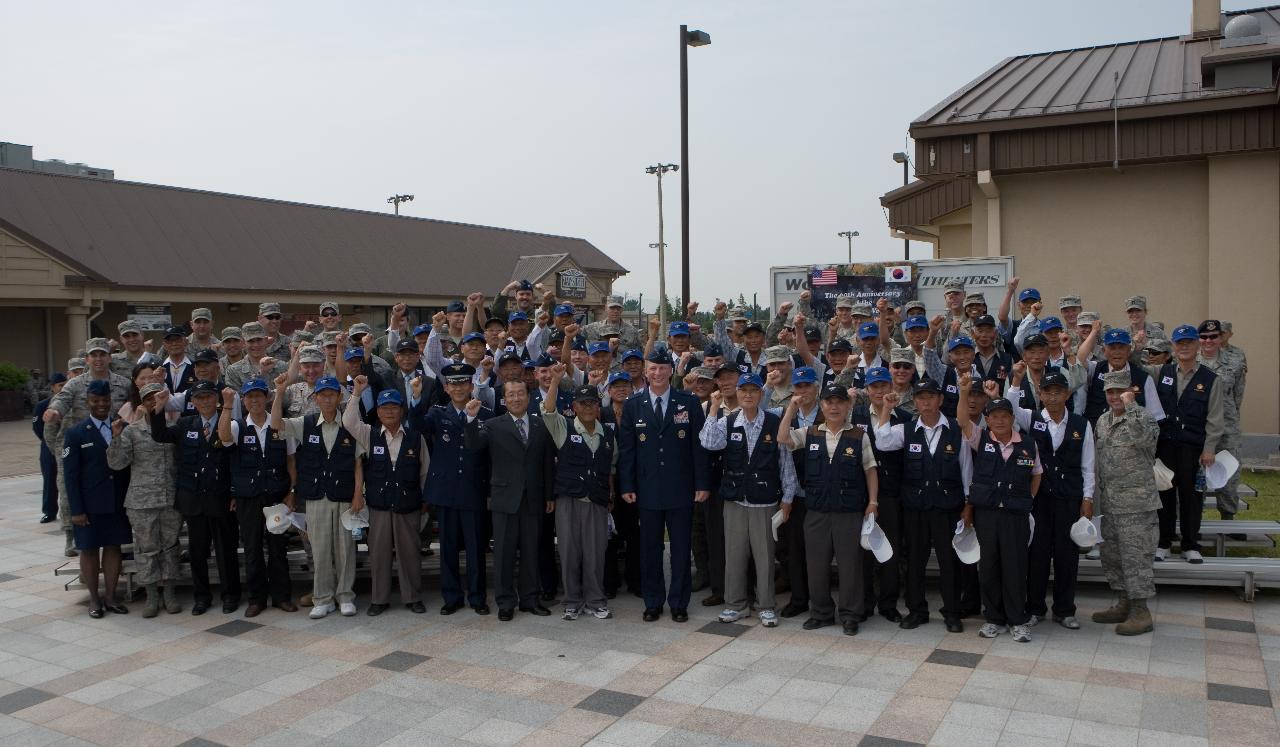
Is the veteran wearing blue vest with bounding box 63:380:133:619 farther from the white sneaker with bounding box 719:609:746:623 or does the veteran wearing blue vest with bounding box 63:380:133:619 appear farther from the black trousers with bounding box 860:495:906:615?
the black trousers with bounding box 860:495:906:615

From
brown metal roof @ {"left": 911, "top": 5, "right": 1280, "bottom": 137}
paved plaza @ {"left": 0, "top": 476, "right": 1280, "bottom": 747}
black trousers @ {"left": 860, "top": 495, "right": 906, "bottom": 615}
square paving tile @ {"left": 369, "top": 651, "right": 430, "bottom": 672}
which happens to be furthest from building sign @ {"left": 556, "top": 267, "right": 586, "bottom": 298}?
square paving tile @ {"left": 369, "top": 651, "right": 430, "bottom": 672}

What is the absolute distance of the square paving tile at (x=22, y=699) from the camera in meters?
5.58

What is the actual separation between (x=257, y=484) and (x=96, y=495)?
1334 millimetres

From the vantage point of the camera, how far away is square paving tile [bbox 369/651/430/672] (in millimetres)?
6059

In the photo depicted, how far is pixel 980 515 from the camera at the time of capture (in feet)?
20.7

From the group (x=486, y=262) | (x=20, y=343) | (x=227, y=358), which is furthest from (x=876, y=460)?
(x=486, y=262)

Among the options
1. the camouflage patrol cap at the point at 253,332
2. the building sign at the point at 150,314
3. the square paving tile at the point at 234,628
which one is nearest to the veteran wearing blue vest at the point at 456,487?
the square paving tile at the point at 234,628

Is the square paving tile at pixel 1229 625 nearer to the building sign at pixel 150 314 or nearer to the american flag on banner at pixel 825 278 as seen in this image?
the american flag on banner at pixel 825 278

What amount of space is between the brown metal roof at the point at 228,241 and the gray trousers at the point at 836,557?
71.7 feet

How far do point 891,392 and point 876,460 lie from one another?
50 centimetres

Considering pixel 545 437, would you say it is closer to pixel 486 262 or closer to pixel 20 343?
pixel 20 343

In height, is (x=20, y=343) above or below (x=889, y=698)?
above

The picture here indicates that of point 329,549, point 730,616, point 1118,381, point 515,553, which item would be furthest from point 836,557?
point 329,549

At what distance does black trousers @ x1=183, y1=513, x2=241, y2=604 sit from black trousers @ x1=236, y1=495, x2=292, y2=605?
0.09 meters
